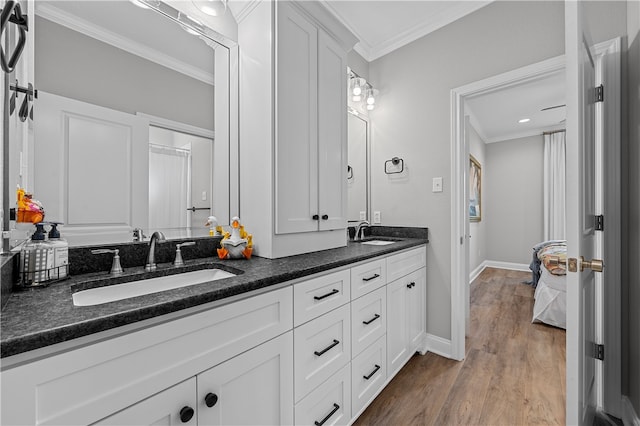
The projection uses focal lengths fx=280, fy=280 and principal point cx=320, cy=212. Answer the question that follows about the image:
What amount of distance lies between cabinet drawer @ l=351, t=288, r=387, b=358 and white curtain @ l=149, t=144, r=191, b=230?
38.8 inches

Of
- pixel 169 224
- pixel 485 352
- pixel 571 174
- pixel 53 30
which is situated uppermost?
pixel 53 30

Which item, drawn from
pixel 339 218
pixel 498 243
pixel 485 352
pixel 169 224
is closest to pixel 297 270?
pixel 169 224

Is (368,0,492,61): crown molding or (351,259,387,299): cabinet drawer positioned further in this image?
(368,0,492,61): crown molding

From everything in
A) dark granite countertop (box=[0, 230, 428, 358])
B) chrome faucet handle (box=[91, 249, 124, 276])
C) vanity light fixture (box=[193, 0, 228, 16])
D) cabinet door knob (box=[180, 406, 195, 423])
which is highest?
vanity light fixture (box=[193, 0, 228, 16])

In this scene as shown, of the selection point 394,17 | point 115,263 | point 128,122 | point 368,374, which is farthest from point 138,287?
point 394,17

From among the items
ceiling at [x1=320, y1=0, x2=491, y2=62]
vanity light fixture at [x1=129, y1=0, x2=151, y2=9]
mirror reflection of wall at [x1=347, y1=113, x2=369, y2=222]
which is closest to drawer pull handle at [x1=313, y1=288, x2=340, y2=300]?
mirror reflection of wall at [x1=347, y1=113, x2=369, y2=222]

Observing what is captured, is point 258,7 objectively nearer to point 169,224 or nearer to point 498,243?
point 169,224

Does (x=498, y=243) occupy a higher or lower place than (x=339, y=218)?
lower

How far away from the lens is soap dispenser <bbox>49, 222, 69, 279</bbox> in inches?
36.6

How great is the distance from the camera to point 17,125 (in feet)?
3.07

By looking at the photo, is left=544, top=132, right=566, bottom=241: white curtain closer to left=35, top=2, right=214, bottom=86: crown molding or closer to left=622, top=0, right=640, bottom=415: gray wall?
left=622, top=0, right=640, bottom=415: gray wall

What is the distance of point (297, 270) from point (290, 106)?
0.93 meters

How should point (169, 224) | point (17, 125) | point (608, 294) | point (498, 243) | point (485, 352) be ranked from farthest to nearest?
point (498, 243), point (485, 352), point (608, 294), point (169, 224), point (17, 125)

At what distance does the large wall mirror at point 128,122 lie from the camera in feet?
3.42
